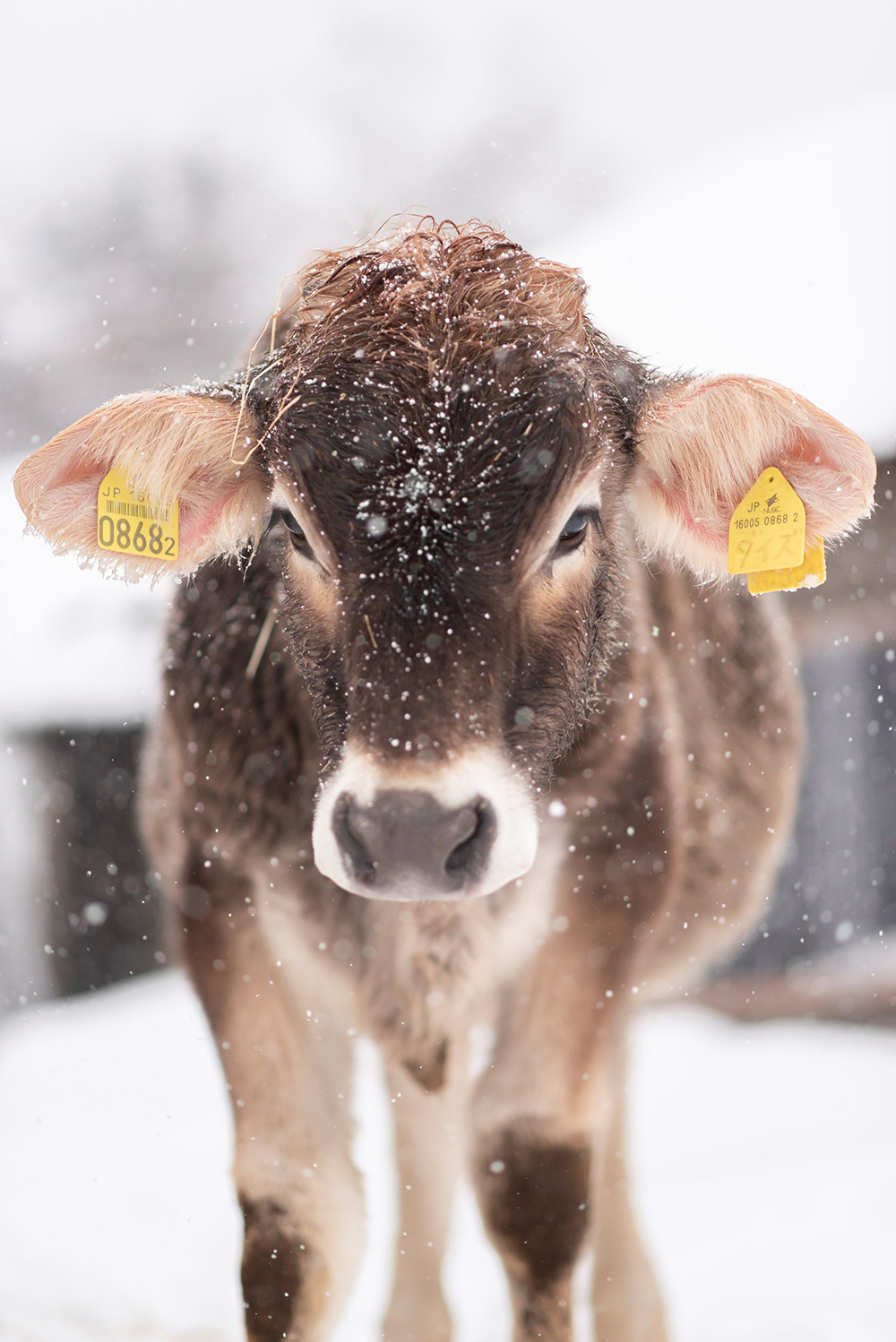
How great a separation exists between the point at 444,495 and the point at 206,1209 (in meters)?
2.48

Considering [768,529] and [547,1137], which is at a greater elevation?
[768,529]

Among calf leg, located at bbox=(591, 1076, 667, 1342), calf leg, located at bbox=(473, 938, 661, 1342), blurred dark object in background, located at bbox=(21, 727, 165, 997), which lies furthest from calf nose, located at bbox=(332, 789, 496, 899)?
blurred dark object in background, located at bbox=(21, 727, 165, 997)

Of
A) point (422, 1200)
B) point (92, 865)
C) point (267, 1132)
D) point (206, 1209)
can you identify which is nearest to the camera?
point (267, 1132)

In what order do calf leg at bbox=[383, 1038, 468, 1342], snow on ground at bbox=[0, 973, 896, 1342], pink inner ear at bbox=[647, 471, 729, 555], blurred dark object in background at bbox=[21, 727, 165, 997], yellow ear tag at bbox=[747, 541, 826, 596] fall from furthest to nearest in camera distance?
blurred dark object in background at bbox=[21, 727, 165, 997]
snow on ground at bbox=[0, 973, 896, 1342]
calf leg at bbox=[383, 1038, 468, 1342]
pink inner ear at bbox=[647, 471, 729, 555]
yellow ear tag at bbox=[747, 541, 826, 596]

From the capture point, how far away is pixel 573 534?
4.59 ft

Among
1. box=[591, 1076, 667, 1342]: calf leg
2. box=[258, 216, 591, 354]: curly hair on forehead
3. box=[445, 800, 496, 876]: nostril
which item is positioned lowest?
box=[591, 1076, 667, 1342]: calf leg

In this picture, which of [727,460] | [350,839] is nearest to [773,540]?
[727,460]

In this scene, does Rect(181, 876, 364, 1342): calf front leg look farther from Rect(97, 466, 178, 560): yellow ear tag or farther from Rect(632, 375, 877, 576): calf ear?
Rect(632, 375, 877, 576): calf ear

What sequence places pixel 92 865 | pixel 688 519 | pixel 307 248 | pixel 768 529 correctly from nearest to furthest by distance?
pixel 768 529 → pixel 688 519 → pixel 307 248 → pixel 92 865

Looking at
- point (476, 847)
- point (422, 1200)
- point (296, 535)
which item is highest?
point (296, 535)

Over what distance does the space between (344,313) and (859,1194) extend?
3038 mm

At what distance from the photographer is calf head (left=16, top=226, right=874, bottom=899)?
1210 mm

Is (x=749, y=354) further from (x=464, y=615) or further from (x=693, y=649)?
(x=464, y=615)

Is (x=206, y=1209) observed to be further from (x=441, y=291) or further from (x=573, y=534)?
(x=441, y=291)
